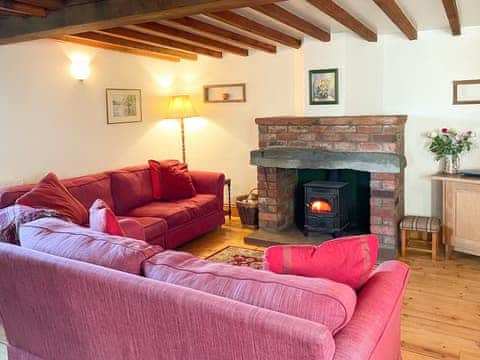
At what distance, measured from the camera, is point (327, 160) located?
4.50m

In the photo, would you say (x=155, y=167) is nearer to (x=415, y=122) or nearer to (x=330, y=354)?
(x=415, y=122)

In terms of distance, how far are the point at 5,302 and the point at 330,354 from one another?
1718 mm

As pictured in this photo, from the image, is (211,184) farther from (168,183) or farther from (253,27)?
(253,27)

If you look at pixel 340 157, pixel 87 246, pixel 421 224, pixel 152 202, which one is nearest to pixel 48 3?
pixel 87 246

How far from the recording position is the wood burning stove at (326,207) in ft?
15.1

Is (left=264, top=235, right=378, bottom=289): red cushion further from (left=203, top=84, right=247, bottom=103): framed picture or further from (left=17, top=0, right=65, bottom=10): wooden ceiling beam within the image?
(left=203, top=84, right=247, bottom=103): framed picture

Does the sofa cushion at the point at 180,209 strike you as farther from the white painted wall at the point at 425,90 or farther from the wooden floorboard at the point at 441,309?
the white painted wall at the point at 425,90

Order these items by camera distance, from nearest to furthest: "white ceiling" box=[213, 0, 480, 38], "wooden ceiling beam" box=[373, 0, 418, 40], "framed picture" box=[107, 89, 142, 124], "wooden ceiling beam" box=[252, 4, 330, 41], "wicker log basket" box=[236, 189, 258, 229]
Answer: "wooden ceiling beam" box=[373, 0, 418, 40] < "wooden ceiling beam" box=[252, 4, 330, 41] < "white ceiling" box=[213, 0, 480, 38] < "framed picture" box=[107, 89, 142, 124] < "wicker log basket" box=[236, 189, 258, 229]

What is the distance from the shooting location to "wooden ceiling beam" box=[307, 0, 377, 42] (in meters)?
3.20

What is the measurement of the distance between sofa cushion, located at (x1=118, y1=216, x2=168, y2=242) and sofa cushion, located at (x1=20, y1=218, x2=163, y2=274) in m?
1.74

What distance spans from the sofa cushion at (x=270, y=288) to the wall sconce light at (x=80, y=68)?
3491mm

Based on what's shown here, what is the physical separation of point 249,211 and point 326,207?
1.04m

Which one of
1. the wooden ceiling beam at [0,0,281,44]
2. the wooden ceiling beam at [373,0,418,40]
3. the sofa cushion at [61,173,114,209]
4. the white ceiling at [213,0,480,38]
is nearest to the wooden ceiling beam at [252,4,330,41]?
the white ceiling at [213,0,480,38]

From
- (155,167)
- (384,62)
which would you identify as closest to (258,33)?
(384,62)
